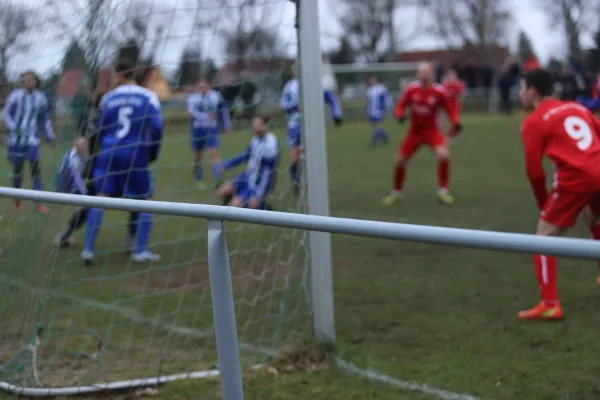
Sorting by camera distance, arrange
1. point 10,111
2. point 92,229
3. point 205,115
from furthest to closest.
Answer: point 205,115
point 92,229
point 10,111

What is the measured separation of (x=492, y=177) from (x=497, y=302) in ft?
25.2

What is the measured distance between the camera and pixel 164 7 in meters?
4.32

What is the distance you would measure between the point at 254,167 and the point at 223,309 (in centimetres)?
536

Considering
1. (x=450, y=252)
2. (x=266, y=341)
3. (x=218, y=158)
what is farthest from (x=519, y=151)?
(x=266, y=341)

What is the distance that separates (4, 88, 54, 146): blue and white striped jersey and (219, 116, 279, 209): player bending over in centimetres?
232

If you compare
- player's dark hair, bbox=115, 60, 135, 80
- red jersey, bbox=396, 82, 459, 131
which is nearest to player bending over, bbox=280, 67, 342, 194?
player's dark hair, bbox=115, 60, 135, 80

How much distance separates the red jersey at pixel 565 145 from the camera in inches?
181

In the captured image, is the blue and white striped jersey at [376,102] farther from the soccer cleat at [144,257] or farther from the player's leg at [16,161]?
the player's leg at [16,161]

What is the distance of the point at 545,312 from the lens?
4840mm

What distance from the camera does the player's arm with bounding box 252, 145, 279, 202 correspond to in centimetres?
686

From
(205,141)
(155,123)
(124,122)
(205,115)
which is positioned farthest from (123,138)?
(205,141)

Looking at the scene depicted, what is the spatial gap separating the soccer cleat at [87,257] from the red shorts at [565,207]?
126 inches

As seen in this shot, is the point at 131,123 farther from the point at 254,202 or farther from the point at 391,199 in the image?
the point at 391,199

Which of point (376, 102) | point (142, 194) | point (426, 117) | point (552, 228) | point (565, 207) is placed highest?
point (376, 102)
